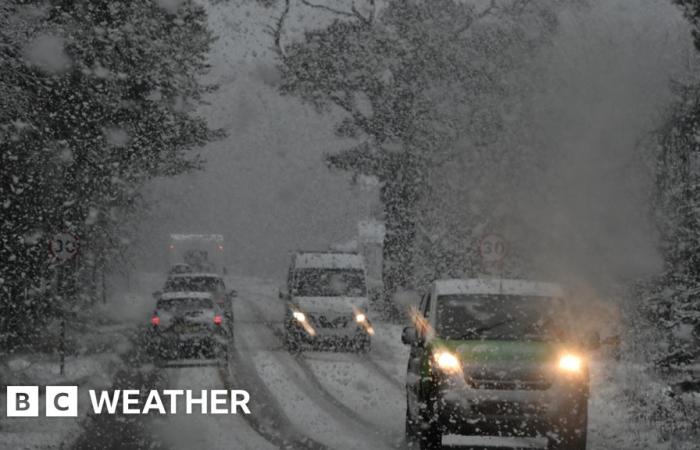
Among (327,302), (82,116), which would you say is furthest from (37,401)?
(327,302)

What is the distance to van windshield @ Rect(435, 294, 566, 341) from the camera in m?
11.2

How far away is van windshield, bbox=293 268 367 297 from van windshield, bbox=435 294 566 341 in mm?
13627

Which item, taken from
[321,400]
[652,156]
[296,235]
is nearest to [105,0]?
[321,400]

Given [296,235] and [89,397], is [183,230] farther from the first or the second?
[89,397]

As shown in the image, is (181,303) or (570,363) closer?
(570,363)

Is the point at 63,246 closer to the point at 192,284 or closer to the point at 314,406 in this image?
the point at 192,284

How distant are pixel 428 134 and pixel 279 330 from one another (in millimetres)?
8786

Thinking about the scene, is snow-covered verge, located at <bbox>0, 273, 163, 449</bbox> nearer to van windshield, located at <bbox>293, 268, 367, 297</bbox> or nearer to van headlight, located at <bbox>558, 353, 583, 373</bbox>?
van windshield, located at <bbox>293, 268, 367, 297</bbox>

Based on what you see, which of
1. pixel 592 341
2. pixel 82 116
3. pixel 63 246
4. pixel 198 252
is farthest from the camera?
pixel 198 252

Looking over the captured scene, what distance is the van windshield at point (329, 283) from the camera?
2536 centimetres

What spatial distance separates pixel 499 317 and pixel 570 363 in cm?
101

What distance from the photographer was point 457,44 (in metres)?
36.5

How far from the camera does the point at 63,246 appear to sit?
67.7ft

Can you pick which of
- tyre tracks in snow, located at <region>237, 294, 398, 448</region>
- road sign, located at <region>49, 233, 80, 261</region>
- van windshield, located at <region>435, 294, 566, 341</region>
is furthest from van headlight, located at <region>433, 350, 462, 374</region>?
road sign, located at <region>49, 233, 80, 261</region>
